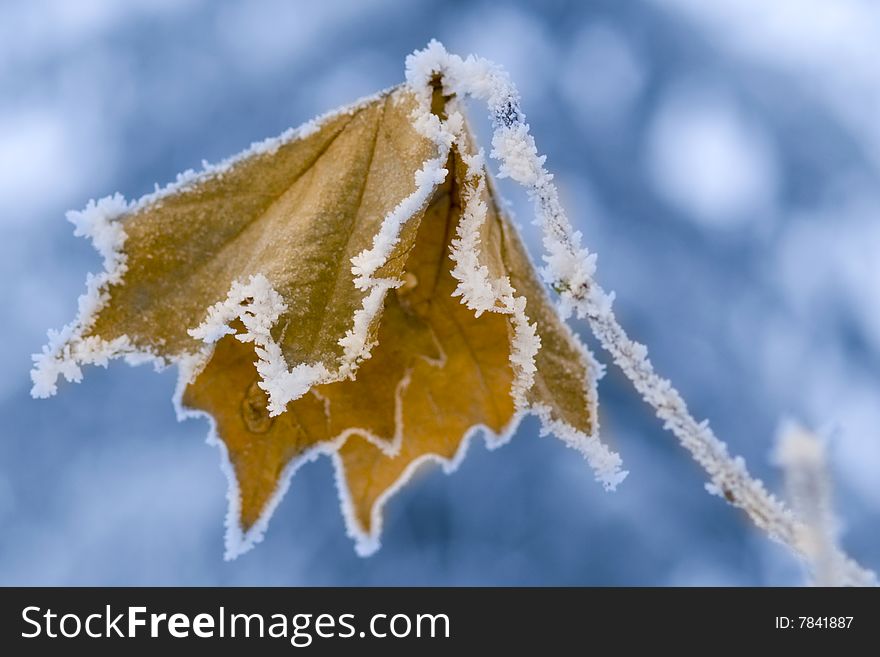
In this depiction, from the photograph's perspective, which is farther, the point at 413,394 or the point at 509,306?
the point at 413,394

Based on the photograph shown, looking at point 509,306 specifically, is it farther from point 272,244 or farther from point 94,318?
point 94,318

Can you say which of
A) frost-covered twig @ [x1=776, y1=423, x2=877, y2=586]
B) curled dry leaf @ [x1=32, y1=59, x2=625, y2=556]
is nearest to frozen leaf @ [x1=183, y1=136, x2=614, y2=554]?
curled dry leaf @ [x1=32, y1=59, x2=625, y2=556]

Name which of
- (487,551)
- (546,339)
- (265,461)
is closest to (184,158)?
(487,551)

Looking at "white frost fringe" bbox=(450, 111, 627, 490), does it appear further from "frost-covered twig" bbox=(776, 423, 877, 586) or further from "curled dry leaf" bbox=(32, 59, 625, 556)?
"frost-covered twig" bbox=(776, 423, 877, 586)

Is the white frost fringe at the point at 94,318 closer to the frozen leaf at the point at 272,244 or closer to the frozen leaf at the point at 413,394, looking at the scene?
the frozen leaf at the point at 272,244

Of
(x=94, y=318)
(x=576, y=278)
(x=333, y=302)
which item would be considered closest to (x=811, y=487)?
(x=576, y=278)

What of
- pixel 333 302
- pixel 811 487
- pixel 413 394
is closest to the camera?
pixel 811 487
